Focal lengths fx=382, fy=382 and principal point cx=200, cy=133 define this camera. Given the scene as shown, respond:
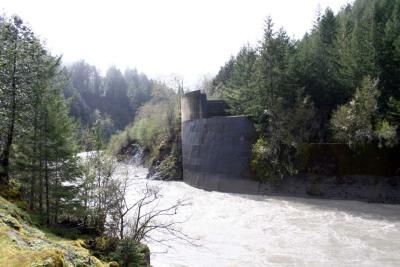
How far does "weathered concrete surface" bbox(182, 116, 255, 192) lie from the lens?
94.9 feet

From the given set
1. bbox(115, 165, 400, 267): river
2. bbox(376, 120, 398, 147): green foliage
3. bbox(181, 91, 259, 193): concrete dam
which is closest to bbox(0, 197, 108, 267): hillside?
bbox(115, 165, 400, 267): river

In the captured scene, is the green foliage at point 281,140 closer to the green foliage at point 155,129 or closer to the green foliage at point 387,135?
the green foliage at point 387,135

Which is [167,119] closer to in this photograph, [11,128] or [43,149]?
[11,128]

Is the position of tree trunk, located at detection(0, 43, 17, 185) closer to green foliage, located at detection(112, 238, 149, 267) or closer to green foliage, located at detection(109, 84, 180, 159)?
green foliage, located at detection(112, 238, 149, 267)

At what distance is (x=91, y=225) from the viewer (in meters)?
15.2

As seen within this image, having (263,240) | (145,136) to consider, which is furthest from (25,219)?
(145,136)

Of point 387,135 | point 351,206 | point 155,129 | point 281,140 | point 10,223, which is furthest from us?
point 155,129

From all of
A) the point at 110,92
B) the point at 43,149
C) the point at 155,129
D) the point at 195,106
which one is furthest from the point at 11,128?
the point at 110,92

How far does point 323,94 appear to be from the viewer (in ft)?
101

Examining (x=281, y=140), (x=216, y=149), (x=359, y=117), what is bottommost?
(x=216, y=149)

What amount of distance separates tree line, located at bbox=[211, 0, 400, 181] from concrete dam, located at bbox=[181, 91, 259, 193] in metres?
1.20

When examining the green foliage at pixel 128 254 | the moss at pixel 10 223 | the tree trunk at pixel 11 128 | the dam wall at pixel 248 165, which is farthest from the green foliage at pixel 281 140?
the moss at pixel 10 223

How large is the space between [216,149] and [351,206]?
11.9 m

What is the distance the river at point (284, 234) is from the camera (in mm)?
13977
